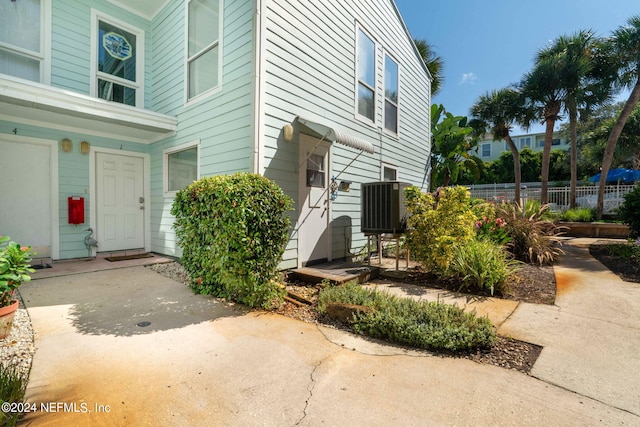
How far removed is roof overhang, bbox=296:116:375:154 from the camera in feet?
14.6

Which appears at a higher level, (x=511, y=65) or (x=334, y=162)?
(x=511, y=65)

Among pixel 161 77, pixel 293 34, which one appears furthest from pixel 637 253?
pixel 161 77

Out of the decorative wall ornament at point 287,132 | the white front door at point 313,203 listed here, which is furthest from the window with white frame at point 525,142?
the decorative wall ornament at point 287,132

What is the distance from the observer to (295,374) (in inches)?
85.3

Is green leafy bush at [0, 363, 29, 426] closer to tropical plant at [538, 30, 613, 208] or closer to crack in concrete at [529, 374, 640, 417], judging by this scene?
crack in concrete at [529, 374, 640, 417]

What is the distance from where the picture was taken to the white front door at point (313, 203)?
511 centimetres

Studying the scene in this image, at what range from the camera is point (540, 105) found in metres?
13.6

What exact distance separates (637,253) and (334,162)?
588 centimetres

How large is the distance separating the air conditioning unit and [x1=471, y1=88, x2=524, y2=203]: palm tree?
1150cm

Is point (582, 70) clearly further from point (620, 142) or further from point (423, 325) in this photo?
point (423, 325)

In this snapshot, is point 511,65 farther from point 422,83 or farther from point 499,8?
point 422,83

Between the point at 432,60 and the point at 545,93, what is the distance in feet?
16.5

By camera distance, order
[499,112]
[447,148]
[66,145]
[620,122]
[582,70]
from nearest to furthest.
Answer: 1. [66,145]
2. [620,122]
3. [447,148]
4. [582,70]
5. [499,112]

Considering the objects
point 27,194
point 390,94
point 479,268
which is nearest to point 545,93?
point 390,94
